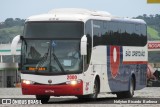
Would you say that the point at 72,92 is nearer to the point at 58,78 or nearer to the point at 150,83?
the point at 58,78

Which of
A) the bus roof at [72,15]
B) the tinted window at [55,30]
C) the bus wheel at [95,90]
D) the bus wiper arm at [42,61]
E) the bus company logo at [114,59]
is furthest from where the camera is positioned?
the bus company logo at [114,59]

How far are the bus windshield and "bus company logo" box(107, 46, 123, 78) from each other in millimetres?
3658

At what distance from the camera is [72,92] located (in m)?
27.0

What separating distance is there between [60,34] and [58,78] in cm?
163

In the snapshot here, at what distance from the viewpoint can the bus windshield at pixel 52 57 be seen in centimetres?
2698

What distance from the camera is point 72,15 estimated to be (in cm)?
2827

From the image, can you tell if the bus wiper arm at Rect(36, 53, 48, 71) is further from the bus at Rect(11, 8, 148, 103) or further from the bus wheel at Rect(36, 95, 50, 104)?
the bus wheel at Rect(36, 95, 50, 104)

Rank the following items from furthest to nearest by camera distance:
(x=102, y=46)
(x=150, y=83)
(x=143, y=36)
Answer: (x=150, y=83), (x=143, y=36), (x=102, y=46)

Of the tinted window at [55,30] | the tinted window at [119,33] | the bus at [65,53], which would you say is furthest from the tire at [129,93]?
the tinted window at [55,30]

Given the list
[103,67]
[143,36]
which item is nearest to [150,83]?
[143,36]

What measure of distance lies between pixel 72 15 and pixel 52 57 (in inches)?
81.1

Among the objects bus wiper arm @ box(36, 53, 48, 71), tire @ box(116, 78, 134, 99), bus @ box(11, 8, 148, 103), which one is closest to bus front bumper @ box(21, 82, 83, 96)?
bus @ box(11, 8, 148, 103)

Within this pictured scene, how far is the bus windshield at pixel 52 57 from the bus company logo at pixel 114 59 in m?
3.66

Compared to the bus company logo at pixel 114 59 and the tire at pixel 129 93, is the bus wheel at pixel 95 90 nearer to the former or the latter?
the bus company logo at pixel 114 59
